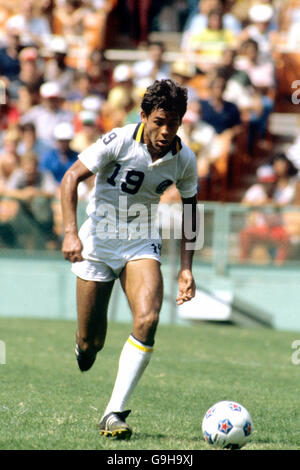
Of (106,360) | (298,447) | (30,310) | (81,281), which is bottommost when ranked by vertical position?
(30,310)

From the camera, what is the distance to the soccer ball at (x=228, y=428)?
207 inches

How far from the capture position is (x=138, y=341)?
18.7 feet

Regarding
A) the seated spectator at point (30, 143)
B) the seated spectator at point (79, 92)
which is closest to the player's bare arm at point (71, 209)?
the seated spectator at point (30, 143)

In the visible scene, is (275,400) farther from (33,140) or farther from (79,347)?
(33,140)

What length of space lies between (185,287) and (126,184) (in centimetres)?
84

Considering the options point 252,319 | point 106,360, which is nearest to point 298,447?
point 106,360

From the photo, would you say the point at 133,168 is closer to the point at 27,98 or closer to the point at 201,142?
the point at 201,142

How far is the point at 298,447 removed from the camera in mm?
5336

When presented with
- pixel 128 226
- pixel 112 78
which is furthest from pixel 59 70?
pixel 128 226

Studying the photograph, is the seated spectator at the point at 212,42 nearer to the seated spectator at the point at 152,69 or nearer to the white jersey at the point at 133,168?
the seated spectator at the point at 152,69

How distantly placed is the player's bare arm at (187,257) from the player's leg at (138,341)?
20cm

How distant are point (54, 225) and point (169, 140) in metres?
7.71
